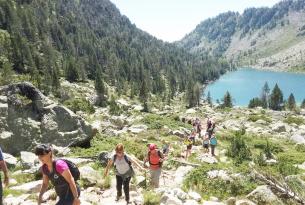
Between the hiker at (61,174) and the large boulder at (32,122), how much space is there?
1398 cm

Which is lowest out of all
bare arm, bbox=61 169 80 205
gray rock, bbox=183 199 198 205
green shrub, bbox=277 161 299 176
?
green shrub, bbox=277 161 299 176

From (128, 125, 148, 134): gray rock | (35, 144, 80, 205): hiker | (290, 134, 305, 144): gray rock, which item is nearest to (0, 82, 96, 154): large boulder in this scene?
(128, 125, 148, 134): gray rock

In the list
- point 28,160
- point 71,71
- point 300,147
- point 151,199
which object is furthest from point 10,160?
point 71,71

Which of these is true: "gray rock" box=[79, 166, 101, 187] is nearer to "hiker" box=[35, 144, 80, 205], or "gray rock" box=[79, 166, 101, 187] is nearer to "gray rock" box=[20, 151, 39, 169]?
"gray rock" box=[20, 151, 39, 169]

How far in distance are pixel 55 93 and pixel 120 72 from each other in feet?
278

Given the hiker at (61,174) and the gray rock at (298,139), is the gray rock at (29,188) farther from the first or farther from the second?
the gray rock at (298,139)

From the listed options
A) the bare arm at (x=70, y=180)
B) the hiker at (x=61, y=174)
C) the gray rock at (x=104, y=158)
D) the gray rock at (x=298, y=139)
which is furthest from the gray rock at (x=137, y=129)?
the bare arm at (x=70, y=180)

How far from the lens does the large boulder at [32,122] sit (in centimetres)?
2188

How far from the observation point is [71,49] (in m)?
170

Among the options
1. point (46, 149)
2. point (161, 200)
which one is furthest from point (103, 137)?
point (46, 149)

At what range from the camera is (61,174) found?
8.46 m

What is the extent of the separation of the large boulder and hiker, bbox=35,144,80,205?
13983mm

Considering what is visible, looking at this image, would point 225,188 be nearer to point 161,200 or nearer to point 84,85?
point 161,200

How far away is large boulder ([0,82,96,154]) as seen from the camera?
21.9 metres
